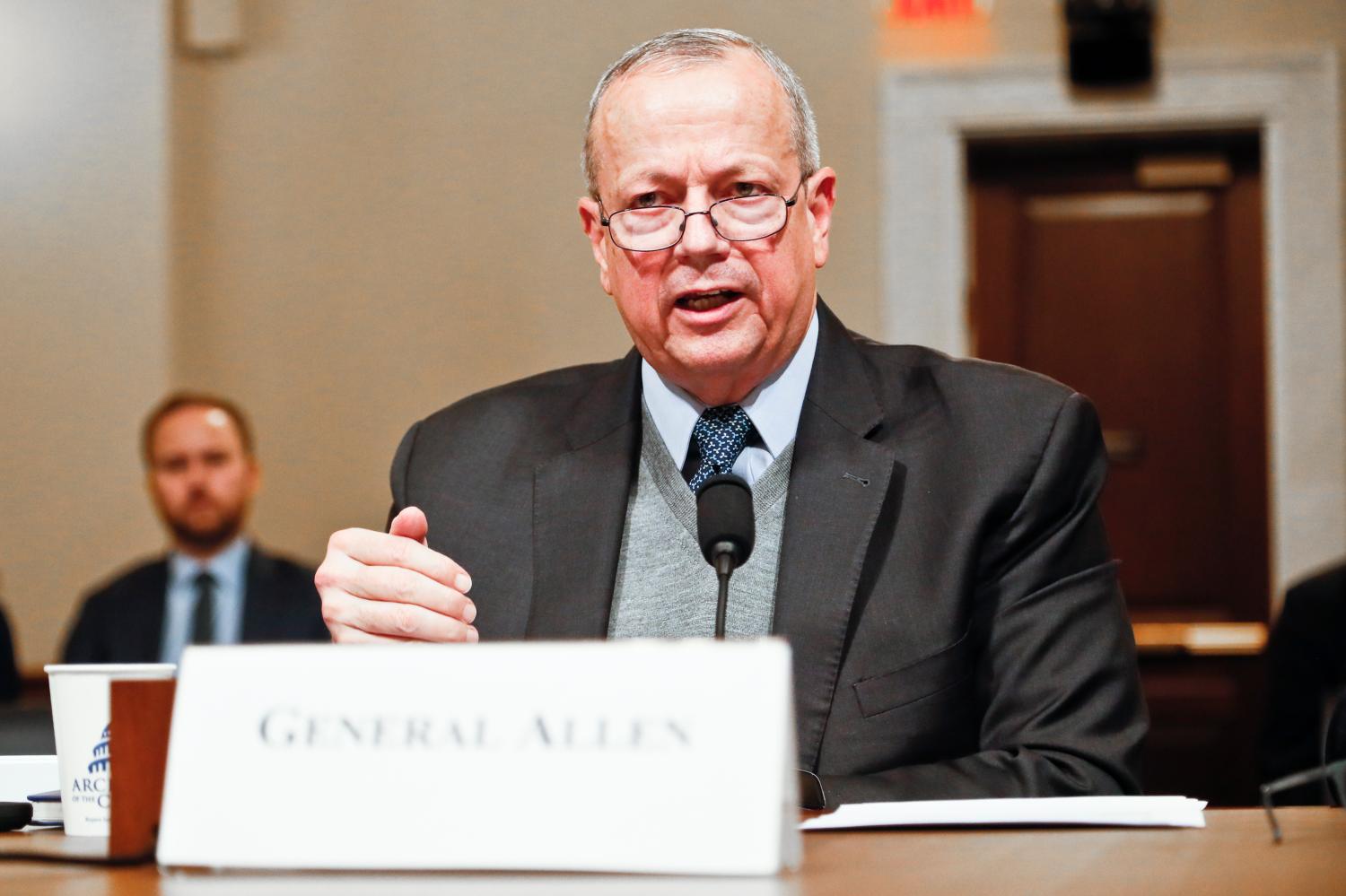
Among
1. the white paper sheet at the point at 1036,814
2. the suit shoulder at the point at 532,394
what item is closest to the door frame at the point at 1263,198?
the suit shoulder at the point at 532,394

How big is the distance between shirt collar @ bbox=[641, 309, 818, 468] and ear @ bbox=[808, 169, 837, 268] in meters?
0.09

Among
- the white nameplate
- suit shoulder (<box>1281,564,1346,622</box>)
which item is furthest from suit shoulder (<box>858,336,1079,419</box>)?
suit shoulder (<box>1281,564,1346,622</box>)

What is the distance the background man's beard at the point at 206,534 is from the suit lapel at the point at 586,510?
8.27 ft

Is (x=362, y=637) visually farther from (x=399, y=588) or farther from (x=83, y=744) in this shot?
(x=83, y=744)

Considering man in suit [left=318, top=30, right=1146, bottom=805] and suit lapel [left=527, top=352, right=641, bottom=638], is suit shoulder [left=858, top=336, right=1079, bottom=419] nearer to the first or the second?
man in suit [left=318, top=30, right=1146, bottom=805]

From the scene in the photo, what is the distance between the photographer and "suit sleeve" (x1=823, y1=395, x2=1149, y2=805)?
1.45m

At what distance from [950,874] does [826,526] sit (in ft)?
2.70

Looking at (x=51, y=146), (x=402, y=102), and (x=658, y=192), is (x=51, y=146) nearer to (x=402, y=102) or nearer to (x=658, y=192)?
(x=402, y=102)

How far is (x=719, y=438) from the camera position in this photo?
1.85 metres

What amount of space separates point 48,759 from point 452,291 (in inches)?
132

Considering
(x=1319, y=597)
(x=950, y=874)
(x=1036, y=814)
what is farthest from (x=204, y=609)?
(x=950, y=874)

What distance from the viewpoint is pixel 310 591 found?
13.4ft

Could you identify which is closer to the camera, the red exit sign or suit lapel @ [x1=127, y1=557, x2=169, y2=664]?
suit lapel @ [x1=127, y1=557, x2=169, y2=664]

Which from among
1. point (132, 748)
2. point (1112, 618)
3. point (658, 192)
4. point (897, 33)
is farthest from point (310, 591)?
point (132, 748)
